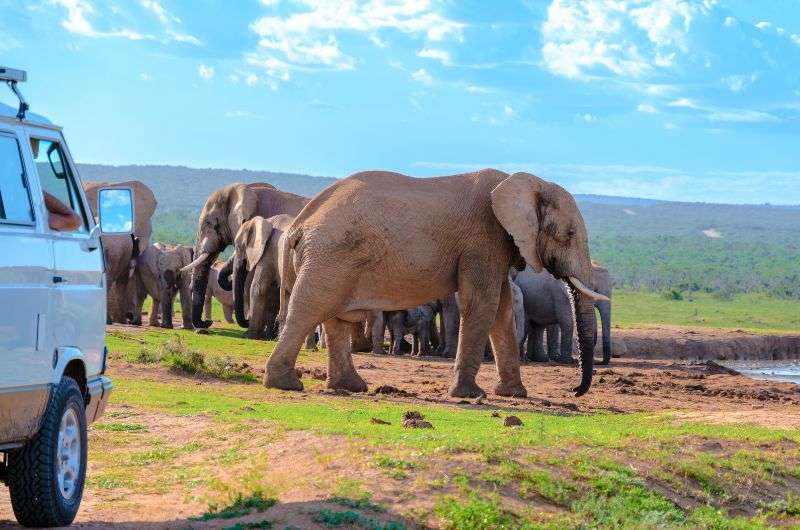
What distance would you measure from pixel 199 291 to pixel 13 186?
72.4 ft

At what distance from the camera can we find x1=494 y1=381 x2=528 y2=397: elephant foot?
62.9 ft

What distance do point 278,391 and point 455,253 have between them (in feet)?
9.08

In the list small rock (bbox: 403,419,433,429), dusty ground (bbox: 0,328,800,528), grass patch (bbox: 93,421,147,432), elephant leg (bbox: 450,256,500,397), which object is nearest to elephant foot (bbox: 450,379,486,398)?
elephant leg (bbox: 450,256,500,397)

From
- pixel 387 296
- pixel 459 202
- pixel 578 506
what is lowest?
pixel 578 506

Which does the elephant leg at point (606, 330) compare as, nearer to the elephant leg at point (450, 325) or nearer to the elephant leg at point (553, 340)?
the elephant leg at point (553, 340)

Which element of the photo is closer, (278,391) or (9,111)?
(9,111)

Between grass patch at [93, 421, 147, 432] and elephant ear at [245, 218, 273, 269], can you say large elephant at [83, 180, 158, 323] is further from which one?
grass patch at [93, 421, 147, 432]

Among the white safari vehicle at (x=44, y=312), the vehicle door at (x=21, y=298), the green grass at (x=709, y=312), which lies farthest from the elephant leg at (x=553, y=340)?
the vehicle door at (x=21, y=298)

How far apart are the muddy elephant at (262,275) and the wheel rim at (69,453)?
18.0 m

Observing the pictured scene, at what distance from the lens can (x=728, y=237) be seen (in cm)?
14675

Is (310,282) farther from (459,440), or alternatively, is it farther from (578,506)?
(578,506)

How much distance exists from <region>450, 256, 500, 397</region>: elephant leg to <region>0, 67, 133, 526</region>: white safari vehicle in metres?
9.13

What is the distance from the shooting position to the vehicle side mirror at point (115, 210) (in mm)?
9461

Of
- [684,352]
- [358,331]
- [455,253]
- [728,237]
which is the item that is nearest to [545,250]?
[455,253]
